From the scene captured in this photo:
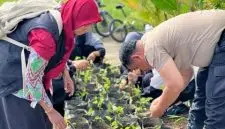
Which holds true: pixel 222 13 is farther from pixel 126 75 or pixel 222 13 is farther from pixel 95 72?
pixel 95 72

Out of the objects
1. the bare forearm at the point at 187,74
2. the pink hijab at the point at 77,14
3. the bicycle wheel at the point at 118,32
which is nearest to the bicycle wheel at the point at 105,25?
the bicycle wheel at the point at 118,32

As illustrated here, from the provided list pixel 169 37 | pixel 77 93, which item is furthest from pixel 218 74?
pixel 77 93

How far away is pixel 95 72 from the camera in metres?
5.39

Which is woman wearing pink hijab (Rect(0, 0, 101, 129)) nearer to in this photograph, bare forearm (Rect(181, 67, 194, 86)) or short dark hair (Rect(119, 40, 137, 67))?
short dark hair (Rect(119, 40, 137, 67))

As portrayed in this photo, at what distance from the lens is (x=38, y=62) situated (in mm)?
2715

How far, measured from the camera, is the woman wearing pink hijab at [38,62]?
2723mm

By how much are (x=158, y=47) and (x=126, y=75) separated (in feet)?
7.20

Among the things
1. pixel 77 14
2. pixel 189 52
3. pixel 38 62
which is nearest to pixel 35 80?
pixel 38 62

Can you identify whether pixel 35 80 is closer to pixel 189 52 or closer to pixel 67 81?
pixel 67 81

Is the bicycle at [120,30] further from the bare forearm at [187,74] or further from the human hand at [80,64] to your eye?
the bare forearm at [187,74]

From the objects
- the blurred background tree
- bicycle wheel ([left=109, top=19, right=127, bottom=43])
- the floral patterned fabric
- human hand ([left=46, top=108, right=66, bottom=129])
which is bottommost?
bicycle wheel ([left=109, top=19, right=127, bottom=43])

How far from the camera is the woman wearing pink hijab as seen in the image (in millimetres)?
2723

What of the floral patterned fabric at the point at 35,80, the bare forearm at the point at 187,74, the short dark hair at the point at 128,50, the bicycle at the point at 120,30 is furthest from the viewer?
the bicycle at the point at 120,30

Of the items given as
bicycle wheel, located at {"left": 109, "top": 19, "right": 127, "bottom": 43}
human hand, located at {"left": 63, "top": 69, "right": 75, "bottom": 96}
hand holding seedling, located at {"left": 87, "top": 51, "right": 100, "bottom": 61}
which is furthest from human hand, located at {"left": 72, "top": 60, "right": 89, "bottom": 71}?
bicycle wheel, located at {"left": 109, "top": 19, "right": 127, "bottom": 43}
